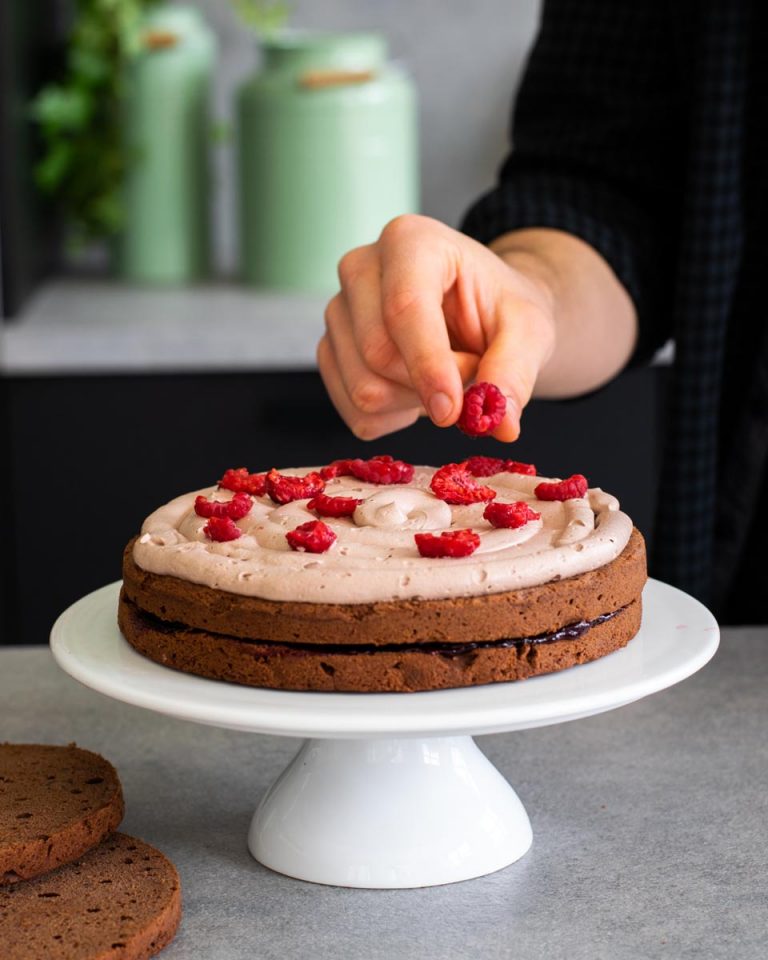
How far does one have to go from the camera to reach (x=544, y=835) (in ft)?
3.53

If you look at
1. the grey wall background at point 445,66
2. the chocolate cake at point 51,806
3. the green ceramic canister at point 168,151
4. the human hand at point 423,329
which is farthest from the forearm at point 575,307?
the grey wall background at point 445,66

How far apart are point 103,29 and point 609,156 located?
1366 mm

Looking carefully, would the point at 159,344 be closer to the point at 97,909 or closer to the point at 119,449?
the point at 119,449

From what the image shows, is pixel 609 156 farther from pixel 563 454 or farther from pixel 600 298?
pixel 563 454

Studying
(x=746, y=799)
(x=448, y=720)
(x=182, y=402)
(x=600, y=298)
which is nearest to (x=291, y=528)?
(x=448, y=720)

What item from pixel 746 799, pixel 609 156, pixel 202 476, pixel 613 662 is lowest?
pixel 202 476

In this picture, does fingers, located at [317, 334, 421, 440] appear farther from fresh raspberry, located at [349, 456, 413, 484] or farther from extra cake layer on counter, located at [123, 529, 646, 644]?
extra cake layer on counter, located at [123, 529, 646, 644]

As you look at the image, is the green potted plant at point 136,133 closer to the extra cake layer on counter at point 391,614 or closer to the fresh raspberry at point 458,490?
the fresh raspberry at point 458,490

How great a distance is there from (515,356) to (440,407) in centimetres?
12

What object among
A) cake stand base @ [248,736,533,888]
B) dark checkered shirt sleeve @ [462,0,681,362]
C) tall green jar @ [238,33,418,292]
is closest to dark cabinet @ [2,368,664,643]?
tall green jar @ [238,33,418,292]

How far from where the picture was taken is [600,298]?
5.45 ft

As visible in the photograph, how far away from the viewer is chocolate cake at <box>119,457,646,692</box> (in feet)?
3.11

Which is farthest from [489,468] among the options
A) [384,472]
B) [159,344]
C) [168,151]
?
[168,151]

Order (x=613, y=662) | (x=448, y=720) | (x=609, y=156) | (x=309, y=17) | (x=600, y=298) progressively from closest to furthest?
(x=448, y=720) < (x=613, y=662) < (x=600, y=298) < (x=609, y=156) < (x=309, y=17)
